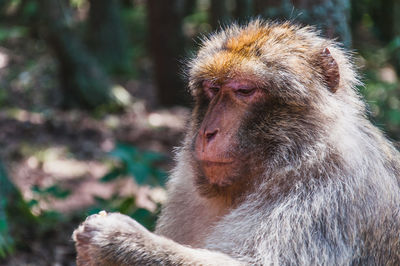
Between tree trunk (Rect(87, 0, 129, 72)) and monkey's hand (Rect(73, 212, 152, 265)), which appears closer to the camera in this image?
monkey's hand (Rect(73, 212, 152, 265))

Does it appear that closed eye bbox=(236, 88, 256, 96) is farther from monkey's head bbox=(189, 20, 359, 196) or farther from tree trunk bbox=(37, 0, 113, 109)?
tree trunk bbox=(37, 0, 113, 109)

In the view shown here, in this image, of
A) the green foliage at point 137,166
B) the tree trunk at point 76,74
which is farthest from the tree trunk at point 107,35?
the green foliage at point 137,166

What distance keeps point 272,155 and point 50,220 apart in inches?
148

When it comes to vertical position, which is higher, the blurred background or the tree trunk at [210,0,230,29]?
the tree trunk at [210,0,230,29]

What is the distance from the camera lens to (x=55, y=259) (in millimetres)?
6113

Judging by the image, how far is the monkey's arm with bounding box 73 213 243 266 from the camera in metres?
3.21

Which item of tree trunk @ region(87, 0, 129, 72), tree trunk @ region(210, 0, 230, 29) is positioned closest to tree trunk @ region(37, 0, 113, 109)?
tree trunk @ region(210, 0, 230, 29)

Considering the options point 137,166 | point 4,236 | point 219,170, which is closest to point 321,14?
point 219,170

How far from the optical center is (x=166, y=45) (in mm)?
13867

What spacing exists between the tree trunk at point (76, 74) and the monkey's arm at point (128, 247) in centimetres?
1020

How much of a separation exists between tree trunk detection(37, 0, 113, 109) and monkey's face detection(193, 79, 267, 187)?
32.4 ft

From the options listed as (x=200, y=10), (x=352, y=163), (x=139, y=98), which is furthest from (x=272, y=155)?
(x=200, y=10)

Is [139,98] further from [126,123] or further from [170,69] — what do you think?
[126,123]

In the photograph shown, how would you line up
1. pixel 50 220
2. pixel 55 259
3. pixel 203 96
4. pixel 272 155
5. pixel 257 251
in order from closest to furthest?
pixel 257 251 < pixel 272 155 < pixel 203 96 < pixel 55 259 < pixel 50 220
